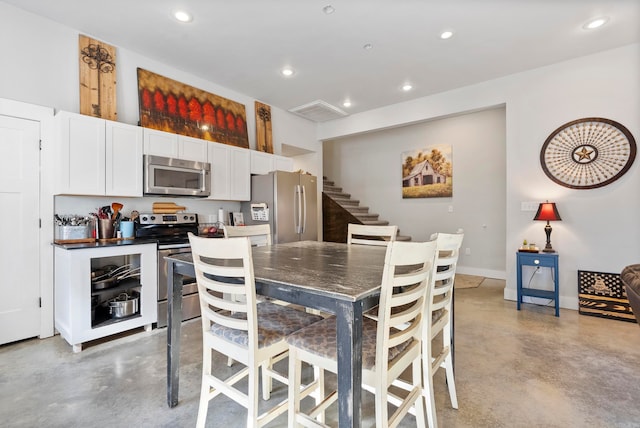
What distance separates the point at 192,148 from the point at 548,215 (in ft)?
13.8

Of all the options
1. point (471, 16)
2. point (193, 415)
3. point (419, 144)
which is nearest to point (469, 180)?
point (419, 144)

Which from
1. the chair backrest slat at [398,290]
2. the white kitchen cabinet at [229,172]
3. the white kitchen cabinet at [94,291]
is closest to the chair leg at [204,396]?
the chair backrest slat at [398,290]

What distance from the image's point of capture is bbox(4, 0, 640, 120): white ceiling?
259cm

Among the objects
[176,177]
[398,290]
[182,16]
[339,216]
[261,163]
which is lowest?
[398,290]

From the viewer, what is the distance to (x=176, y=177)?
3.35 metres

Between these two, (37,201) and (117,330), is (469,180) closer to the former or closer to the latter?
(117,330)

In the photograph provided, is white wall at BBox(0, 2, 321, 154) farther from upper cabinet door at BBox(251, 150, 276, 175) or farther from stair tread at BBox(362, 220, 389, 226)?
stair tread at BBox(362, 220, 389, 226)

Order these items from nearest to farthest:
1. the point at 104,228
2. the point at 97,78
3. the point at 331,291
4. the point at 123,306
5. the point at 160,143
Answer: the point at 331,291 < the point at 123,306 < the point at 104,228 < the point at 97,78 < the point at 160,143

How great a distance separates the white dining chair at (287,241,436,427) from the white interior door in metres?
2.75

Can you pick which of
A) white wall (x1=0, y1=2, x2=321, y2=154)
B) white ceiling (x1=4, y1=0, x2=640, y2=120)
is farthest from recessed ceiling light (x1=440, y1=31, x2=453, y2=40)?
white wall (x1=0, y1=2, x2=321, y2=154)

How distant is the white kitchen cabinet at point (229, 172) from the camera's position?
377 centimetres

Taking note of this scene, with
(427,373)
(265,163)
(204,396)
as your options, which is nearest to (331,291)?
(427,373)

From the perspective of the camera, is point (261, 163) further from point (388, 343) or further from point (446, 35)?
point (388, 343)

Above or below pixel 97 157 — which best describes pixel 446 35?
above
